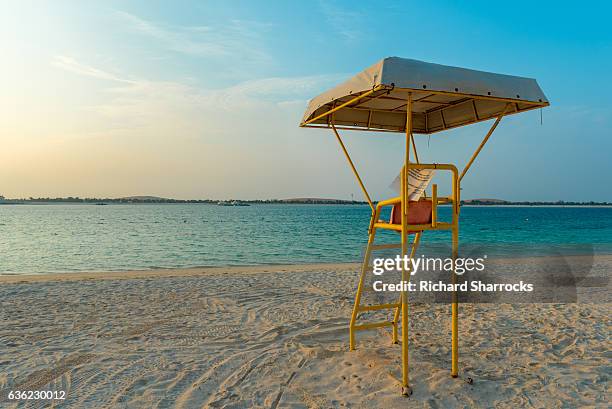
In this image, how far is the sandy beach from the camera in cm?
378

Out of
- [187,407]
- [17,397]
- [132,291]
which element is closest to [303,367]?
[187,407]

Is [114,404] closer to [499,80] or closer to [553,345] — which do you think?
[499,80]

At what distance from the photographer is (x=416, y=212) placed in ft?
12.7

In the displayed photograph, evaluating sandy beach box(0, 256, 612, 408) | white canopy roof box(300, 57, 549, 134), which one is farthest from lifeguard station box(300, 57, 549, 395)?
sandy beach box(0, 256, 612, 408)

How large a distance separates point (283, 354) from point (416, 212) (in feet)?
7.83

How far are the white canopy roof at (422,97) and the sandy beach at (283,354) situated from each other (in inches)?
108

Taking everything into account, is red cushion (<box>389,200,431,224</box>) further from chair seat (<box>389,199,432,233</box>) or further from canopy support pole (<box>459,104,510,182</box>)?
canopy support pole (<box>459,104,510,182</box>)

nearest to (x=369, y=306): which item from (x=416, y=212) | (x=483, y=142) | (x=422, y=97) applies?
(x=416, y=212)

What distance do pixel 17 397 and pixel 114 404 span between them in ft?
3.21

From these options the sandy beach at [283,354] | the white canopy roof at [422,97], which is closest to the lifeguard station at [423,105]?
the white canopy roof at [422,97]

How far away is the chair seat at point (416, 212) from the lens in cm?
385

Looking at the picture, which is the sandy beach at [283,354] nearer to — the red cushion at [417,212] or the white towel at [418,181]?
the red cushion at [417,212]

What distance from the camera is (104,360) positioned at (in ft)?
15.4

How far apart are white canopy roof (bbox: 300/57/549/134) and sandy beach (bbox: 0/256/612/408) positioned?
2.75 metres
